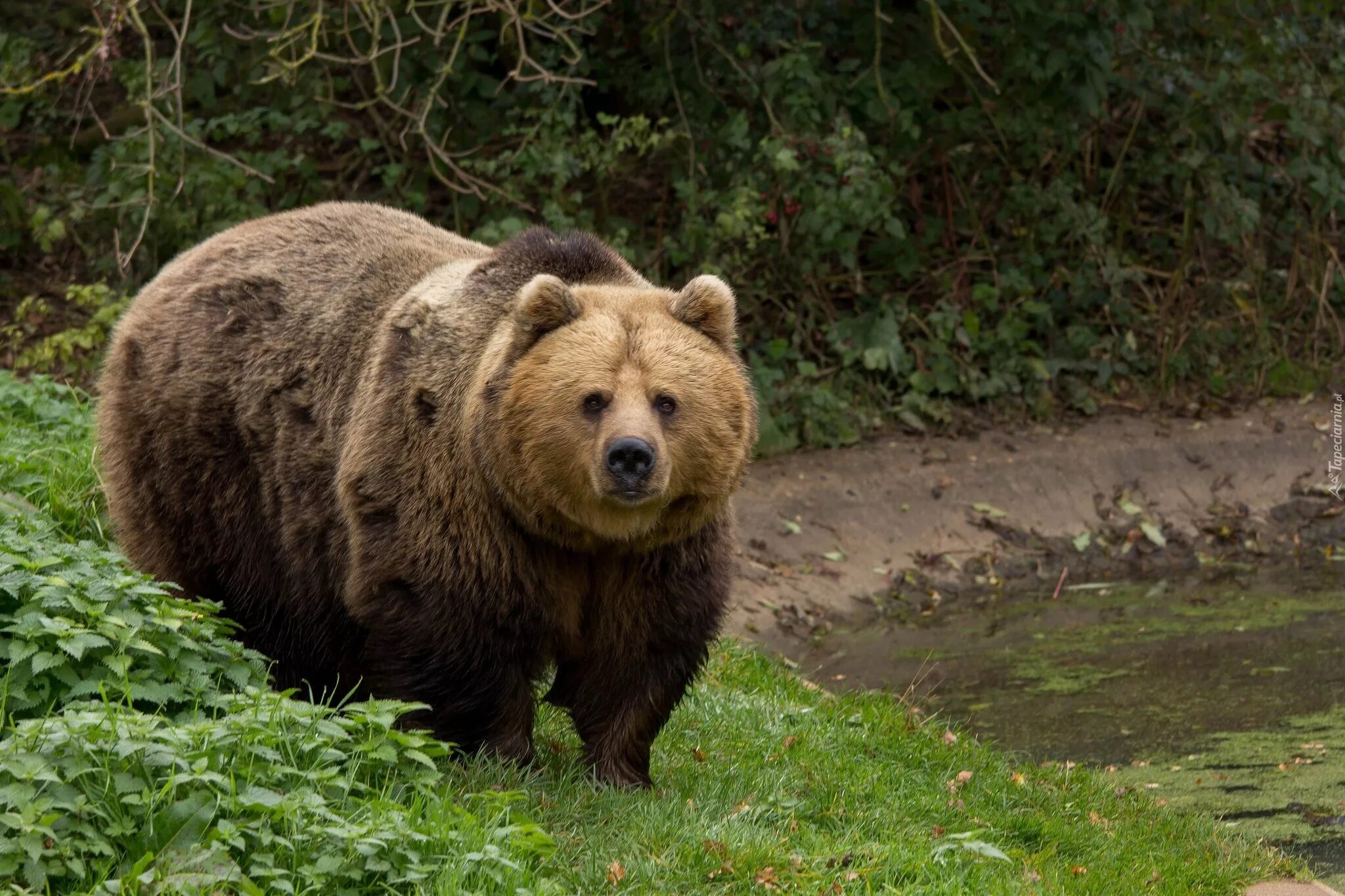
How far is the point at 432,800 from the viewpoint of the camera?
419 centimetres

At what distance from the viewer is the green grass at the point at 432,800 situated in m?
3.70

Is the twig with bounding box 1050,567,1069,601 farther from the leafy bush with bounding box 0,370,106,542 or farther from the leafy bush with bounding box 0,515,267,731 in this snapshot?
the leafy bush with bounding box 0,515,267,731

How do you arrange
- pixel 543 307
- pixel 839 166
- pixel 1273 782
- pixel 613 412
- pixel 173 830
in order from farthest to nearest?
pixel 839 166
pixel 1273 782
pixel 543 307
pixel 613 412
pixel 173 830

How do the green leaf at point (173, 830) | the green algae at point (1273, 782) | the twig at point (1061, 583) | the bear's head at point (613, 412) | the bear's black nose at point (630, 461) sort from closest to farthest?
the green leaf at point (173, 830) → the bear's black nose at point (630, 461) → the bear's head at point (613, 412) → the green algae at point (1273, 782) → the twig at point (1061, 583)

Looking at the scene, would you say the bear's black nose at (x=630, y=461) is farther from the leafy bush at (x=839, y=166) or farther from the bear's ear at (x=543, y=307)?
the leafy bush at (x=839, y=166)

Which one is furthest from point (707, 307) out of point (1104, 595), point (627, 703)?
point (1104, 595)

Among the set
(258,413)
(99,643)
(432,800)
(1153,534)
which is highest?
(258,413)

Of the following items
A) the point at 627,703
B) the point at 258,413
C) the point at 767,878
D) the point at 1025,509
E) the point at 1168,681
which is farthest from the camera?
the point at 1025,509

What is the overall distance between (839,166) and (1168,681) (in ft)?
13.9

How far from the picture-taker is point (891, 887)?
4379 millimetres

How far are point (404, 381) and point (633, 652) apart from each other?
3.75 ft

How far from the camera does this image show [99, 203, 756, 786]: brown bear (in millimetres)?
4797

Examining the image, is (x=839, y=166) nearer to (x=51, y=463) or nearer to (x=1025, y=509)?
(x=1025, y=509)

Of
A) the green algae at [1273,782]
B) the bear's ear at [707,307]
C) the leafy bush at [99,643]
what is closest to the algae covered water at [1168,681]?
the green algae at [1273,782]
